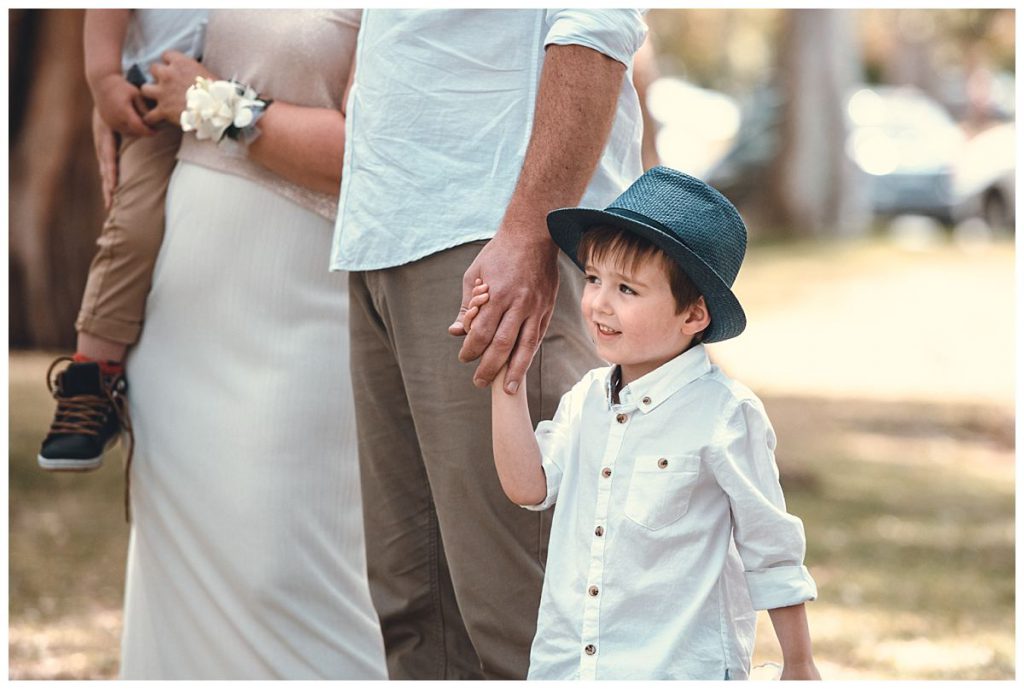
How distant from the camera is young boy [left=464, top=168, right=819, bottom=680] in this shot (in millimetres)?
2006

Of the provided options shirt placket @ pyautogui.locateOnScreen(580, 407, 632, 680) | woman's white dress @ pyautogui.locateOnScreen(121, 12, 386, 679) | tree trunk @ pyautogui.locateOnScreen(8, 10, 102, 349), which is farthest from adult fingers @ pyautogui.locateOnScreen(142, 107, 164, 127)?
tree trunk @ pyautogui.locateOnScreen(8, 10, 102, 349)

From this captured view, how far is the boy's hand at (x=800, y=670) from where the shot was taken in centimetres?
198

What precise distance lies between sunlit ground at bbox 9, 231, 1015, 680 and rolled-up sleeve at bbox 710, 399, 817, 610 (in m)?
2.35

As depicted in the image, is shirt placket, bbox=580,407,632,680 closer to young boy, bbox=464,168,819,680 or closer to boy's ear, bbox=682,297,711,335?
young boy, bbox=464,168,819,680

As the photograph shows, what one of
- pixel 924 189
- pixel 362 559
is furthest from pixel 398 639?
pixel 924 189

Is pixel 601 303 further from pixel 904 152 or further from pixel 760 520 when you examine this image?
pixel 904 152

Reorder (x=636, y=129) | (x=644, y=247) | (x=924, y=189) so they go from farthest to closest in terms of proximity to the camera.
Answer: (x=924, y=189), (x=636, y=129), (x=644, y=247)

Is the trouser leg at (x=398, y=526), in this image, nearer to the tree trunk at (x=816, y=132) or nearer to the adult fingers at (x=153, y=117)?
the adult fingers at (x=153, y=117)

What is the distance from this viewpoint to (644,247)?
2.06 m

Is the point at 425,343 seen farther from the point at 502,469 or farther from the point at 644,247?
the point at 644,247

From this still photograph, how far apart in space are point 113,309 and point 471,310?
1.22 meters

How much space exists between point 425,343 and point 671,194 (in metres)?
0.53

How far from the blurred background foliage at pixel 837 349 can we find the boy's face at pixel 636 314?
1.41 meters

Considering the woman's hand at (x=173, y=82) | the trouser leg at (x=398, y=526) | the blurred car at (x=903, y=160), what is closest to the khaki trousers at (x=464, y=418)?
the trouser leg at (x=398, y=526)
